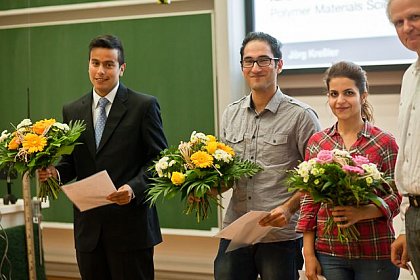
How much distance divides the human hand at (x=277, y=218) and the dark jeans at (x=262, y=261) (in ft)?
0.56

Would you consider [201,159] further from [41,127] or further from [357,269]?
[41,127]

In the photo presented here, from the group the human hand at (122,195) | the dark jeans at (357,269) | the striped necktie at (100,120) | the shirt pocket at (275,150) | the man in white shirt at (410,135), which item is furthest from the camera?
the striped necktie at (100,120)

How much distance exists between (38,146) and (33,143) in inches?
1.2

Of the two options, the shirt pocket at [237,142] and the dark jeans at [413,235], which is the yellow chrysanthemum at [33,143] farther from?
the dark jeans at [413,235]

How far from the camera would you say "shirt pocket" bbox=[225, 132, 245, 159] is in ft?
10.3

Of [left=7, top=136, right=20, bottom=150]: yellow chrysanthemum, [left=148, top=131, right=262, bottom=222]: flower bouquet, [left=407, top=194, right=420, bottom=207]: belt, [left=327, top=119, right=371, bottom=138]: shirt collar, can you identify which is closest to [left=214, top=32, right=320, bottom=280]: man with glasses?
[left=148, top=131, right=262, bottom=222]: flower bouquet

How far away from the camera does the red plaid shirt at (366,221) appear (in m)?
2.65

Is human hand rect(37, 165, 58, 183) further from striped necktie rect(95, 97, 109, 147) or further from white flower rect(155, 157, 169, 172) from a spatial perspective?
white flower rect(155, 157, 169, 172)

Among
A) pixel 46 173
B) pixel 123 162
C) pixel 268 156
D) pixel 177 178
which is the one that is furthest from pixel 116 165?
pixel 268 156

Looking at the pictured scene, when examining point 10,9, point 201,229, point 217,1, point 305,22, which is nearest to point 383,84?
point 305,22

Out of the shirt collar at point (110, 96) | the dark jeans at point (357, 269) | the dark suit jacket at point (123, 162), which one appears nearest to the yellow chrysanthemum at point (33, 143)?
the dark suit jacket at point (123, 162)

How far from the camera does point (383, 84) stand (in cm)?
452

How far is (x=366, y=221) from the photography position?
2660 mm

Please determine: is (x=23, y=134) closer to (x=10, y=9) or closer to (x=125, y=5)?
(x=125, y=5)
